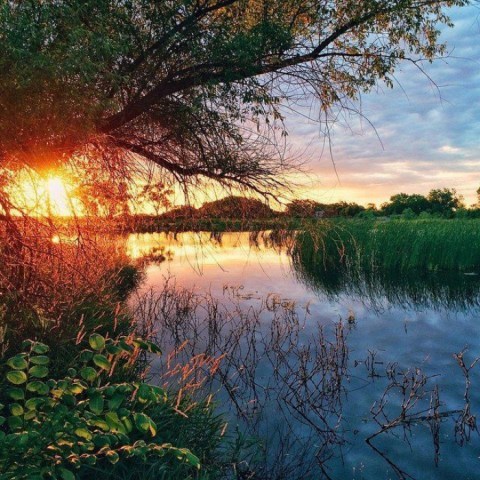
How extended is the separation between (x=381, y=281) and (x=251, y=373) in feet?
39.7

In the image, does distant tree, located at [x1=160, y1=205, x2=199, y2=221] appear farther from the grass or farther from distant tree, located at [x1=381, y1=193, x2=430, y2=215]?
distant tree, located at [x1=381, y1=193, x2=430, y2=215]

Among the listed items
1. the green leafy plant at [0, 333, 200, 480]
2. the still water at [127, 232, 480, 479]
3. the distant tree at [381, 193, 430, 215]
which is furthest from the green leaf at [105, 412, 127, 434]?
the distant tree at [381, 193, 430, 215]

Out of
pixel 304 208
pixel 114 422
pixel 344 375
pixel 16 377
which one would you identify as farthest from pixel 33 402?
pixel 344 375

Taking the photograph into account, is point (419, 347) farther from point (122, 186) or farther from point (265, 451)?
point (122, 186)

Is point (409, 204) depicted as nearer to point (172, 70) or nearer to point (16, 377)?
point (172, 70)

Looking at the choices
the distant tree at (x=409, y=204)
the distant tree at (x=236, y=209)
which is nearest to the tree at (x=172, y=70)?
the distant tree at (x=236, y=209)

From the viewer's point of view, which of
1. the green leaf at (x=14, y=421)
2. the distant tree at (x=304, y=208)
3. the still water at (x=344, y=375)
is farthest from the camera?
the distant tree at (x=304, y=208)

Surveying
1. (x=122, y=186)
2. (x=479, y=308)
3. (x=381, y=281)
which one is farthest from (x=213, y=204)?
(x=381, y=281)

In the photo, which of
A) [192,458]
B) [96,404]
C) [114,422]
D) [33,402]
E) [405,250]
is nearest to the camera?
[192,458]

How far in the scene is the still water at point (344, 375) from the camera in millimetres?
6172

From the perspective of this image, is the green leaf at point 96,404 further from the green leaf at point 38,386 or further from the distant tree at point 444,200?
the distant tree at point 444,200

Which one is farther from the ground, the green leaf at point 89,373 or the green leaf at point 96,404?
the green leaf at point 89,373

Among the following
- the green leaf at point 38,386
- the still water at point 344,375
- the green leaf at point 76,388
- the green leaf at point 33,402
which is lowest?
the still water at point 344,375

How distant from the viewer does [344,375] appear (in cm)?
902
